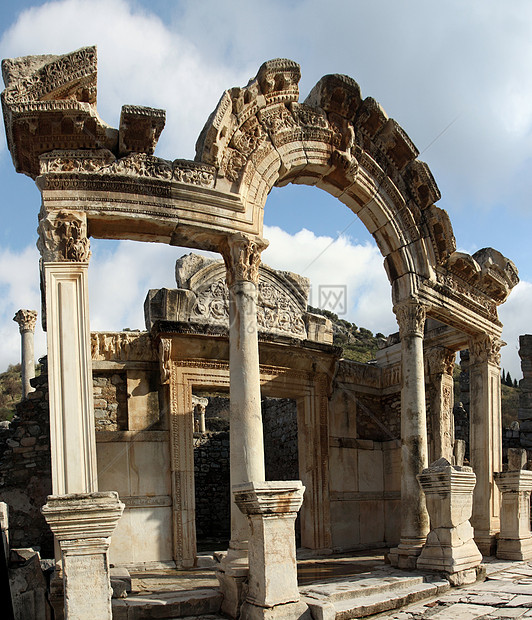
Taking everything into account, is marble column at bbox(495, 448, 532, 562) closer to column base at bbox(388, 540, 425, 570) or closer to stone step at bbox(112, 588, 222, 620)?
column base at bbox(388, 540, 425, 570)

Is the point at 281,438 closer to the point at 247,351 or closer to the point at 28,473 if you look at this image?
the point at 28,473

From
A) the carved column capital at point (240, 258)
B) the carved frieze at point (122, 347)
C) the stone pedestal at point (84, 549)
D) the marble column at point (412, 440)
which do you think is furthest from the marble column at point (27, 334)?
the stone pedestal at point (84, 549)

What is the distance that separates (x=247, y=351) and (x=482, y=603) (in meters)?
3.89

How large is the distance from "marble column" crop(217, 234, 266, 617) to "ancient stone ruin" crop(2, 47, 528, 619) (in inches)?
1.0

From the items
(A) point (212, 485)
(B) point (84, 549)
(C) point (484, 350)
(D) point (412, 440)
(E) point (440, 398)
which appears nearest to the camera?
(B) point (84, 549)

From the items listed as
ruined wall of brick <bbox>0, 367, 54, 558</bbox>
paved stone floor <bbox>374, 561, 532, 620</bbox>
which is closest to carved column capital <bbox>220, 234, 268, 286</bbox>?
paved stone floor <bbox>374, 561, 532, 620</bbox>

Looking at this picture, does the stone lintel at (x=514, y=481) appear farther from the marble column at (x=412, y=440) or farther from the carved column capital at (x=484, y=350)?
the carved column capital at (x=484, y=350)

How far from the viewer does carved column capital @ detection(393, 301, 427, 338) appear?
1057 centimetres

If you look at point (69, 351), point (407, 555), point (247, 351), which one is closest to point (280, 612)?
point (247, 351)

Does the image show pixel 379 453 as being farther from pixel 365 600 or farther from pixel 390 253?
pixel 365 600

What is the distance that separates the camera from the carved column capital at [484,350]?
490 inches

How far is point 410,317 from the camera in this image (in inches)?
417

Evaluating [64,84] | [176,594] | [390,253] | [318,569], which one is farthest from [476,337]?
[64,84]

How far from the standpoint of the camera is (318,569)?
9.65m
